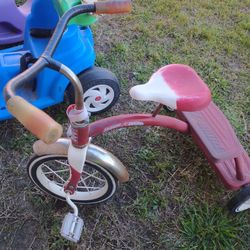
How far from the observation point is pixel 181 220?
1296 mm

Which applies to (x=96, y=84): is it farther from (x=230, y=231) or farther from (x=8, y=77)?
(x=230, y=231)

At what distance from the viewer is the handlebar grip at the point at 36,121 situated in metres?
0.59

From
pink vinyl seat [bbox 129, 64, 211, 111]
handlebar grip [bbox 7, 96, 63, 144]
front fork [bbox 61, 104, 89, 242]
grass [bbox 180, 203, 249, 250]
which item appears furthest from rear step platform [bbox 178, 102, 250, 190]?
handlebar grip [bbox 7, 96, 63, 144]

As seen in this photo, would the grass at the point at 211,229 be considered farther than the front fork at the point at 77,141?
Yes

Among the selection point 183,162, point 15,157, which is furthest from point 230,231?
point 15,157

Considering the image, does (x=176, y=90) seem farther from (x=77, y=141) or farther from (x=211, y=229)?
(x=211, y=229)

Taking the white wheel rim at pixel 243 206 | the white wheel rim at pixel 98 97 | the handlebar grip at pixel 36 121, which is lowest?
the white wheel rim at pixel 243 206

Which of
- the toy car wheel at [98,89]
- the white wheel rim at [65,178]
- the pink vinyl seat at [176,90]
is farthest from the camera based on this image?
the toy car wheel at [98,89]

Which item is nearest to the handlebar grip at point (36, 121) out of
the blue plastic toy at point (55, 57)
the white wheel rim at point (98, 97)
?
the blue plastic toy at point (55, 57)

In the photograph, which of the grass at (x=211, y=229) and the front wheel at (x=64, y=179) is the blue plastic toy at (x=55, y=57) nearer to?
the front wheel at (x=64, y=179)

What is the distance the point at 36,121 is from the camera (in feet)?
1.97

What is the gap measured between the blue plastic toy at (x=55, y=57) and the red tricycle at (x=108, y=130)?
25cm

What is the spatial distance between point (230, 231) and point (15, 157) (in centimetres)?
86

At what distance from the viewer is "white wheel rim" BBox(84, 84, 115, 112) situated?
1421 millimetres
